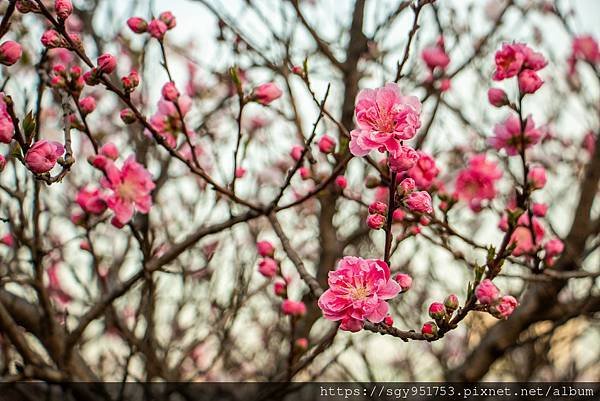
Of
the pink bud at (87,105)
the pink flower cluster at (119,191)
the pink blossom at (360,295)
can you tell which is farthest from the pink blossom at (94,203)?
the pink blossom at (360,295)

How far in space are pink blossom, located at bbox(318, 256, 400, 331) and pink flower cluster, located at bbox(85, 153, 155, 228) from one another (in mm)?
910

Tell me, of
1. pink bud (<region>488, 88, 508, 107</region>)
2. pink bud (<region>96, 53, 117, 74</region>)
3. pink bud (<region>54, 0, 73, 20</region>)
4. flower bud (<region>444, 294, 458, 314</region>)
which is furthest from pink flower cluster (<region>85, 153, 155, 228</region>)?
pink bud (<region>488, 88, 508, 107</region>)

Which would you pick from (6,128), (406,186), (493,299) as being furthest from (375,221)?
(6,128)

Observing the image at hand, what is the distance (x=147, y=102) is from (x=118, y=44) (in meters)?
0.57

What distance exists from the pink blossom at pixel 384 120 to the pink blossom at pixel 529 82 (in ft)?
2.06

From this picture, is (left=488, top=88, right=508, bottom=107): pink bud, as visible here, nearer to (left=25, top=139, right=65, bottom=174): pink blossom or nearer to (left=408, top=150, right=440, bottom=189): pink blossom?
(left=408, top=150, right=440, bottom=189): pink blossom

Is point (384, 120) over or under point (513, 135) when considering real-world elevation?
under

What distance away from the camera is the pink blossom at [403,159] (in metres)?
1.42

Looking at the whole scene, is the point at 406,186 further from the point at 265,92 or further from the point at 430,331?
the point at 265,92

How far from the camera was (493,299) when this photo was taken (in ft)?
4.73

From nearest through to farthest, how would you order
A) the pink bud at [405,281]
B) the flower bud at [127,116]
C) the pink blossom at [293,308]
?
the pink bud at [405,281], the flower bud at [127,116], the pink blossom at [293,308]

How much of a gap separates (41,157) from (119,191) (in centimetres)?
61

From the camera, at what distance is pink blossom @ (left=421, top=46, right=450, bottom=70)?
9.66 feet

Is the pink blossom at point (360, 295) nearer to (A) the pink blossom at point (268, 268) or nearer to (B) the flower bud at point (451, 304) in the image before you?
(B) the flower bud at point (451, 304)
